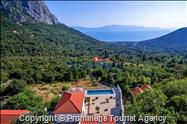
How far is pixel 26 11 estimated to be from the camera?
123 meters

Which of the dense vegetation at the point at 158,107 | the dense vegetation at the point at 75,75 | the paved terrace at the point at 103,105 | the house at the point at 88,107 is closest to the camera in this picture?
the dense vegetation at the point at 158,107

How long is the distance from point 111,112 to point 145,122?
6.97 m

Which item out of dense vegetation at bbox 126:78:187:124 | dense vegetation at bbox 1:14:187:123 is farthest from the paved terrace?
dense vegetation at bbox 126:78:187:124

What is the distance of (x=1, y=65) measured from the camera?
51125 mm

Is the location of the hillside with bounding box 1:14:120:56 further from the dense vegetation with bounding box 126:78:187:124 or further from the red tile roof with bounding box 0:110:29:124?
the dense vegetation with bounding box 126:78:187:124

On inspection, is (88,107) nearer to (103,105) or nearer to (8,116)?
(103,105)

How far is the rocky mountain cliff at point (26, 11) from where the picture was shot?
11019 centimetres

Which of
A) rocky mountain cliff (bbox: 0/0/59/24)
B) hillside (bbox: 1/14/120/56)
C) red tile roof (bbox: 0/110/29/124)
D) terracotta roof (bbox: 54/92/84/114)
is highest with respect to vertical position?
rocky mountain cliff (bbox: 0/0/59/24)

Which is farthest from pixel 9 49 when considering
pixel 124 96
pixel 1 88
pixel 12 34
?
pixel 124 96

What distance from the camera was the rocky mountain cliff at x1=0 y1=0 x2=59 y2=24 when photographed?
362ft

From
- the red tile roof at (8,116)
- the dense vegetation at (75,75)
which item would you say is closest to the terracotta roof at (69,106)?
the dense vegetation at (75,75)

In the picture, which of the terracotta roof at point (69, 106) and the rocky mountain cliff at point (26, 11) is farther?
the rocky mountain cliff at point (26, 11)

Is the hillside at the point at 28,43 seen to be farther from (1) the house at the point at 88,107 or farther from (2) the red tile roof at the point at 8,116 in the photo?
(2) the red tile roof at the point at 8,116

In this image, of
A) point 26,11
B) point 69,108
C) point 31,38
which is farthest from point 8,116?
point 26,11
